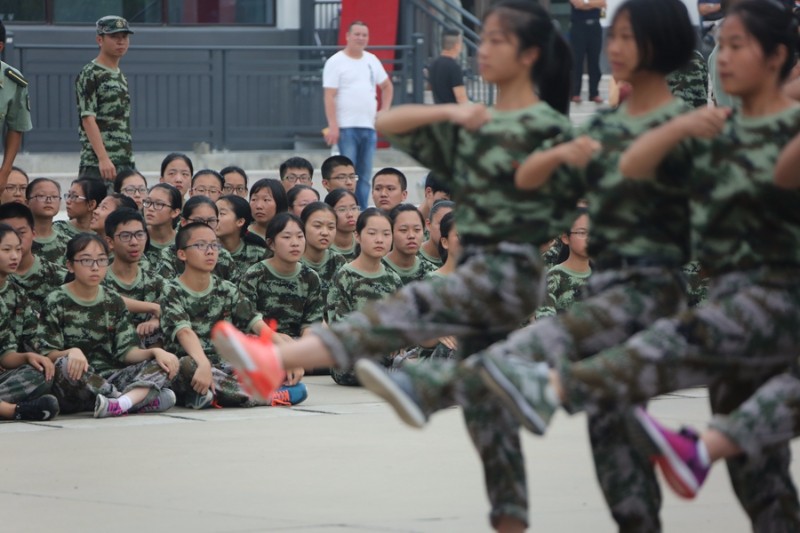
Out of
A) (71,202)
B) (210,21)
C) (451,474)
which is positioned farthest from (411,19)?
(451,474)

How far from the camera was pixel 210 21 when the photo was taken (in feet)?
60.4

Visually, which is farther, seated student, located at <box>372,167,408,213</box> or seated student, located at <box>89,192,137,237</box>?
seated student, located at <box>372,167,408,213</box>

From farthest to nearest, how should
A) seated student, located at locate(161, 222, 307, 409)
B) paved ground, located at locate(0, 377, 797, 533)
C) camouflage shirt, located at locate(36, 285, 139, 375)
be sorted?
seated student, located at locate(161, 222, 307, 409)
camouflage shirt, located at locate(36, 285, 139, 375)
paved ground, located at locate(0, 377, 797, 533)

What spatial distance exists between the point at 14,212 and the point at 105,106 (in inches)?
105

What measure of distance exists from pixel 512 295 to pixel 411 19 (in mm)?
13318

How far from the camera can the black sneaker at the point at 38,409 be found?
26.5 feet

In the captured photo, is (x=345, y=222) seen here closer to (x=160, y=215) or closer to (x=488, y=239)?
(x=160, y=215)

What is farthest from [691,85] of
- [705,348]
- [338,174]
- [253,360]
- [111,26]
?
[253,360]

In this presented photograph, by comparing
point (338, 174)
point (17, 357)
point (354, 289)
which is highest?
point (338, 174)

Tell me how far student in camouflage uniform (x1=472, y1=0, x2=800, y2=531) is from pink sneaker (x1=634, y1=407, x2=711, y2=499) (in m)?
0.12

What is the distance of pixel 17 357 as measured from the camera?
27.1ft

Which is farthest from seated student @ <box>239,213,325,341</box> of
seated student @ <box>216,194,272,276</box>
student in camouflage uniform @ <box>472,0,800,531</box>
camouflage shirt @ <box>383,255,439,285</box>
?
student in camouflage uniform @ <box>472,0,800,531</box>

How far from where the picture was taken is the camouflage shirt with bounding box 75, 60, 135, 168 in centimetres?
1151

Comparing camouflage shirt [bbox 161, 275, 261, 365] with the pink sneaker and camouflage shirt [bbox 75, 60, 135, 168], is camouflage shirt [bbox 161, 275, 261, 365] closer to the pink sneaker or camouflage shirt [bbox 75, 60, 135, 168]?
camouflage shirt [bbox 75, 60, 135, 168]
